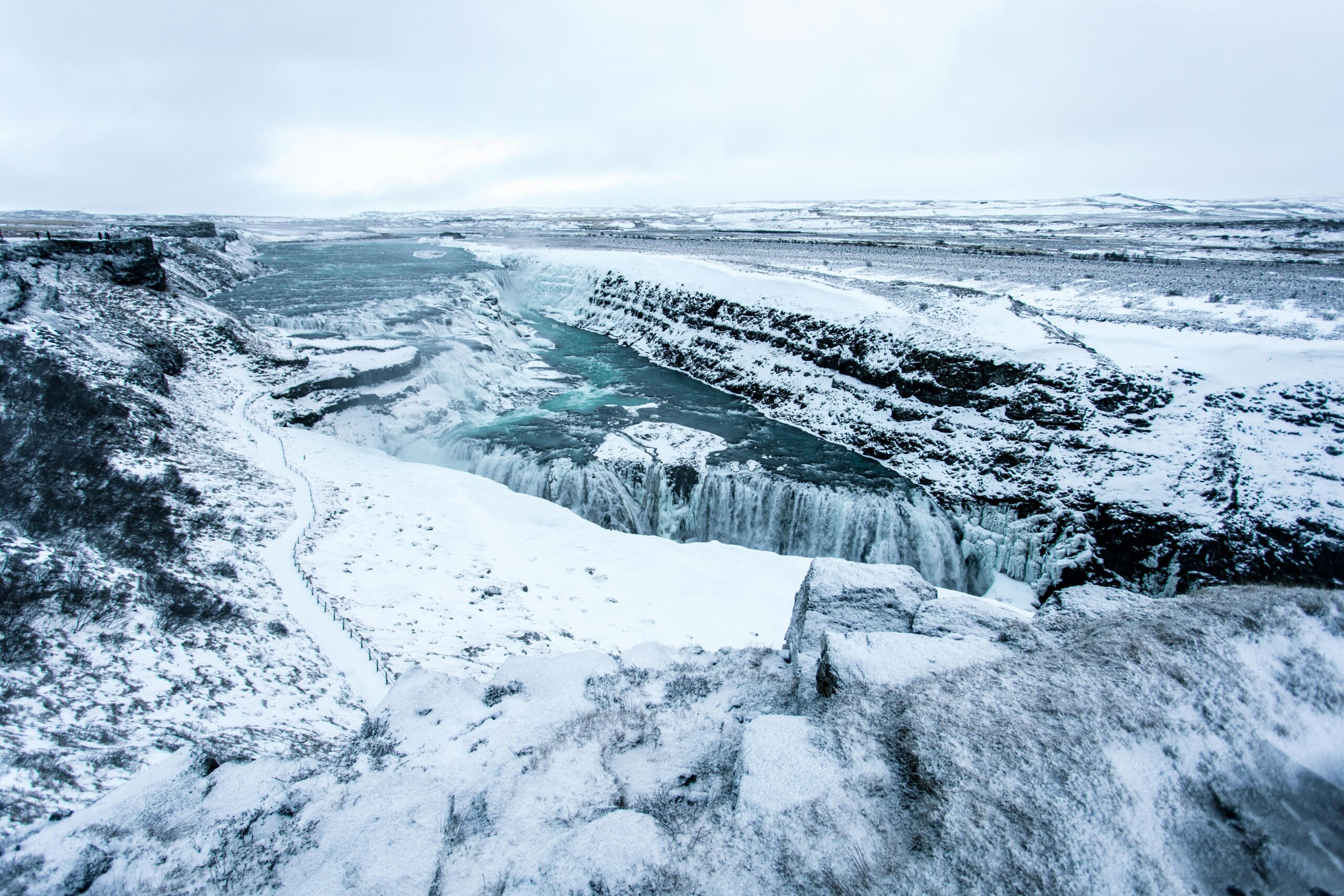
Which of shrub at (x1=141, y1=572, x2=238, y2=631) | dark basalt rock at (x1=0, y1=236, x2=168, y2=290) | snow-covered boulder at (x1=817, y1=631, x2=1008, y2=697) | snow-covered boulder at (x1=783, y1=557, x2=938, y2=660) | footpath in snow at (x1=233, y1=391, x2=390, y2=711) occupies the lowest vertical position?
footpath in snow at (x1=233, y1=391, x2=390, y2=711)

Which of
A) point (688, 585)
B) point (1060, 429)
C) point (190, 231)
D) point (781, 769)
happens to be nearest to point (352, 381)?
point (688, 585)

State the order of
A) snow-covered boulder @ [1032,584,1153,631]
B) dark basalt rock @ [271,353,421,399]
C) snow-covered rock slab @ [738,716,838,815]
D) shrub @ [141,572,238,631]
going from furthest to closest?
dark basalt rock @ [271,353,421,399], shrub @ [141,572,238,631], snow-covered boulder @ [1032,584,1153,631], snow-covered rock slab @ [738,716,838,815]

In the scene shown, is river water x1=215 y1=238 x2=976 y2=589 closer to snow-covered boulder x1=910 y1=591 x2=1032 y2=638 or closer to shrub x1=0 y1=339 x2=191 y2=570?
shrub x1=0 y1=339 x2=191 y2=570

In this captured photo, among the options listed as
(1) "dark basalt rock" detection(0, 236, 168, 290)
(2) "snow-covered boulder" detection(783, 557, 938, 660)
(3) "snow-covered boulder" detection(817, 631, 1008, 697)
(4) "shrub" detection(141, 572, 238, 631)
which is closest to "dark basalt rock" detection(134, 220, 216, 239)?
(1) "dark basalt rock" detection(0, 236, 168, 290)

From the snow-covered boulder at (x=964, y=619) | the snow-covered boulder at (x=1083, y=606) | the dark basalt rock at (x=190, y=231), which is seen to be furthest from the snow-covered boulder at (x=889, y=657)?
the dark basalt rock at (x=190, y=231)

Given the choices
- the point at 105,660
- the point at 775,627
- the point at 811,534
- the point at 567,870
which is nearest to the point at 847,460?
the point at 811,534

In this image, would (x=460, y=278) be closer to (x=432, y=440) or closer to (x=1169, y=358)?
(x=432, y=440)

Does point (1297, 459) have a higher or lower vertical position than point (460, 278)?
lower
